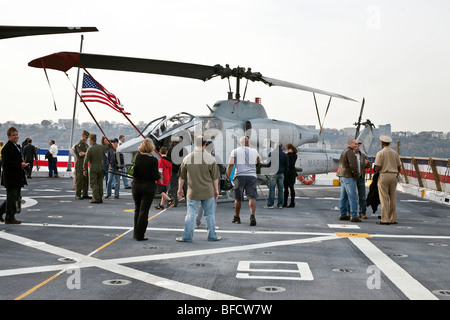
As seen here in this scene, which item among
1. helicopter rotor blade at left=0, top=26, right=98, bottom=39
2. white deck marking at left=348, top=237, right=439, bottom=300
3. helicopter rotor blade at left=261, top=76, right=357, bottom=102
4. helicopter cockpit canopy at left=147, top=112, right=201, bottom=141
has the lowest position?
white deck marking at left=348, top=237, right=439, bottom=300

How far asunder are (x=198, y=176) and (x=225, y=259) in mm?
1904

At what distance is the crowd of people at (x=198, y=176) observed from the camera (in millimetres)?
8453

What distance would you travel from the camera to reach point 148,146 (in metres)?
8.70

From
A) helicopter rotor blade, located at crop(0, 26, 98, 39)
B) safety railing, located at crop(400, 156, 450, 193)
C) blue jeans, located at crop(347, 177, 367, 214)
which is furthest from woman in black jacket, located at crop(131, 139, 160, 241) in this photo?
safety railing, located at crop(400, 156, 450, 193)

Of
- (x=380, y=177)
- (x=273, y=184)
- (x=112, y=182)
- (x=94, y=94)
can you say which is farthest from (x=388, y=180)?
(x=112, y=182)

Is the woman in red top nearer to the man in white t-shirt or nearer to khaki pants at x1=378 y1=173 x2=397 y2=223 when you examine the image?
the man in white t-shirt

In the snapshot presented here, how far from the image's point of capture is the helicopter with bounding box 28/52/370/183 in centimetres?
1205

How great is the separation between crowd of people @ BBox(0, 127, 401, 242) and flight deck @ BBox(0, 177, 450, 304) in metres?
0.44

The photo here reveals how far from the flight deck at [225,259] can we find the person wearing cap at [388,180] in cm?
42

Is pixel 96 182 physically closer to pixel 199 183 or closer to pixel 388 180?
pixel 199 183

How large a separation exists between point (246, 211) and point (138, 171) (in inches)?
198

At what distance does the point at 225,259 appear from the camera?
276 inches

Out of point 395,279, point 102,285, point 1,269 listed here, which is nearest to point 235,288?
point 102,285

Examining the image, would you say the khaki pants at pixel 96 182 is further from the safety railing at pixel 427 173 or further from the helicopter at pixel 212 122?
the safety railing at pixel 427 173
